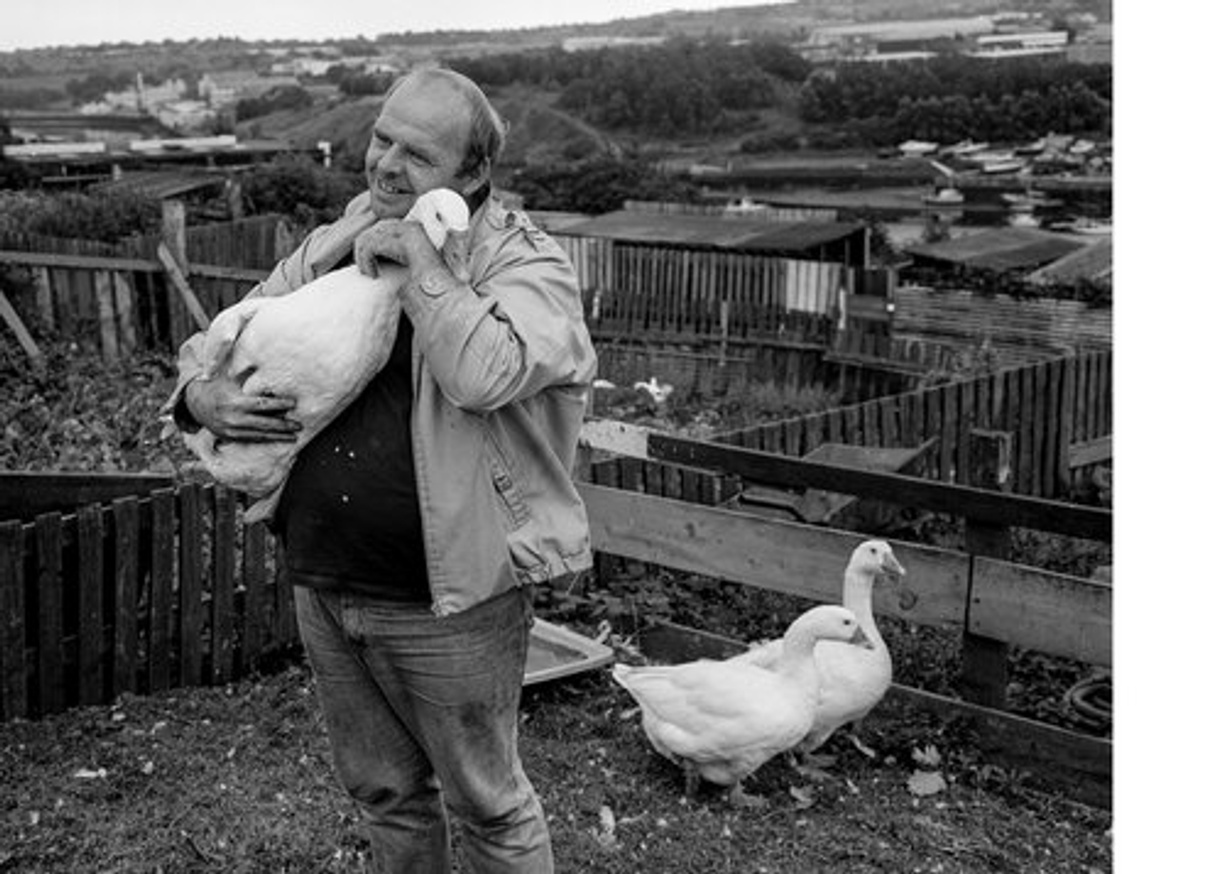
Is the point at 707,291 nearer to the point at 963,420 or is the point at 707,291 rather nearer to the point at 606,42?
the point at 963,420

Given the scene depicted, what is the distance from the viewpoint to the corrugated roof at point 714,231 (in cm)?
2344

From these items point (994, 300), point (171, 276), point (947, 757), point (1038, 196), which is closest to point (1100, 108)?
point (1038, 196)

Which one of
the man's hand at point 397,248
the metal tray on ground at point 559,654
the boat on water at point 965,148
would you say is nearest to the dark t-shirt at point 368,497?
the man's hand at point 397,248

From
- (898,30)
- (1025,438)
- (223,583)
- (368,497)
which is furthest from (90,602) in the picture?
(898,30)

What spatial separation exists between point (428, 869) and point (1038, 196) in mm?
50042

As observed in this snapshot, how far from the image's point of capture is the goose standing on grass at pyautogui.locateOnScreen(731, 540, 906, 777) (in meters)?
4.39

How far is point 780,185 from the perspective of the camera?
62.2m

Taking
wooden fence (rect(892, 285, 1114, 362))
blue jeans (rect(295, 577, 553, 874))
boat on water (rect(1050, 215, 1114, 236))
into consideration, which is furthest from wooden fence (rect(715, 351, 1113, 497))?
boat on water (rect(1050, 215, 1114, 236))

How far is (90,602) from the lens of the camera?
4855 millimetres

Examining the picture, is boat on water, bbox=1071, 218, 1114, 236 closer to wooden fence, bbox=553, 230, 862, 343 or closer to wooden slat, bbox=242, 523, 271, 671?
wooden fence, bbox=553, 230, 862, 343

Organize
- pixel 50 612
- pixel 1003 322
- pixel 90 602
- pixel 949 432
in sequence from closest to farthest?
pixel 50 612 → pixel 90 602 → pixel 949 432 → pixel 1003 322

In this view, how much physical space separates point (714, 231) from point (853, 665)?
72.3 ft

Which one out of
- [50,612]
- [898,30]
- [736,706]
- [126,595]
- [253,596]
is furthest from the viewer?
[898,30]

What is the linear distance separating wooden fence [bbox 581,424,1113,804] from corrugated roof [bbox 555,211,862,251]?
57.9 feet
